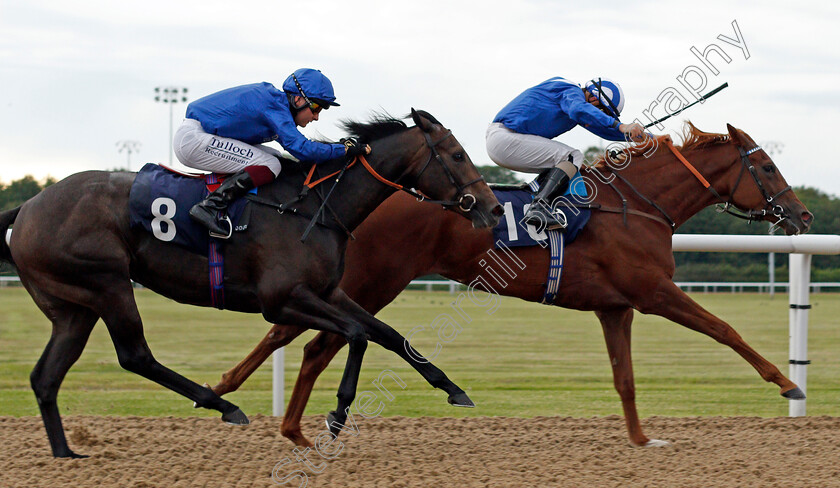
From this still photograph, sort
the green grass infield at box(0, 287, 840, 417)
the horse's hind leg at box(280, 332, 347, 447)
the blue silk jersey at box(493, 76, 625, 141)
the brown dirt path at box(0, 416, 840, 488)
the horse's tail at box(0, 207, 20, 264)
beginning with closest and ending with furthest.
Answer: the brown dirt path at box(0, 416, 840, 488), the horse's tail at box(0, 207, 20, 264), the horse's hind leg at box(280, 332, 347, 447), the blue silk jersey at box(493, 76, 625, 141), the green grass infield at box(0, 287, 840, 417)

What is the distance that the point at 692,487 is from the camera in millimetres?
3760

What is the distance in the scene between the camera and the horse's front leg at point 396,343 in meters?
4.26

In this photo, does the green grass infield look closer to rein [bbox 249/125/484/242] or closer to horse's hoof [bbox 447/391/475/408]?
horse's hoof [bbox 447/391/475/408]

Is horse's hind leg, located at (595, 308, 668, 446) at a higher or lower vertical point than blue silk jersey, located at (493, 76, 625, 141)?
lower

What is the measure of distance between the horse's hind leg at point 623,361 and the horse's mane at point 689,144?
0.96 metres

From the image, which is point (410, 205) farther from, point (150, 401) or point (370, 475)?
point (150, 401)

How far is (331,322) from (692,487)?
172 centimetres

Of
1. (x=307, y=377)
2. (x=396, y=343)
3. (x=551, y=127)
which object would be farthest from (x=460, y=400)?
(x=551, y=127)

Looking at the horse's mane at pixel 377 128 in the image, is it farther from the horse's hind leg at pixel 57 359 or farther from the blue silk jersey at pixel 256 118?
the horse's hind leg at pixel 57 359

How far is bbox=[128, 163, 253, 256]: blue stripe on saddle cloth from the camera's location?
4.24 meters

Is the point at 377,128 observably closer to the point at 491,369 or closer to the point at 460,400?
the point at 460,400

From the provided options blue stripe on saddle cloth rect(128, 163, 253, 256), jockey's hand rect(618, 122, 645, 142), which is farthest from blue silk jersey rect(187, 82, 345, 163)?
jockey's hand rect(618, 122, 645, 142)

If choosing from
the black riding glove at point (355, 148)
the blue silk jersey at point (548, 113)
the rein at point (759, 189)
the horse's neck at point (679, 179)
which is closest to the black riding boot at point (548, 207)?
the blue silk jersey at point (548, 113)

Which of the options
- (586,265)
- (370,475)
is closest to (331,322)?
(370,475)
